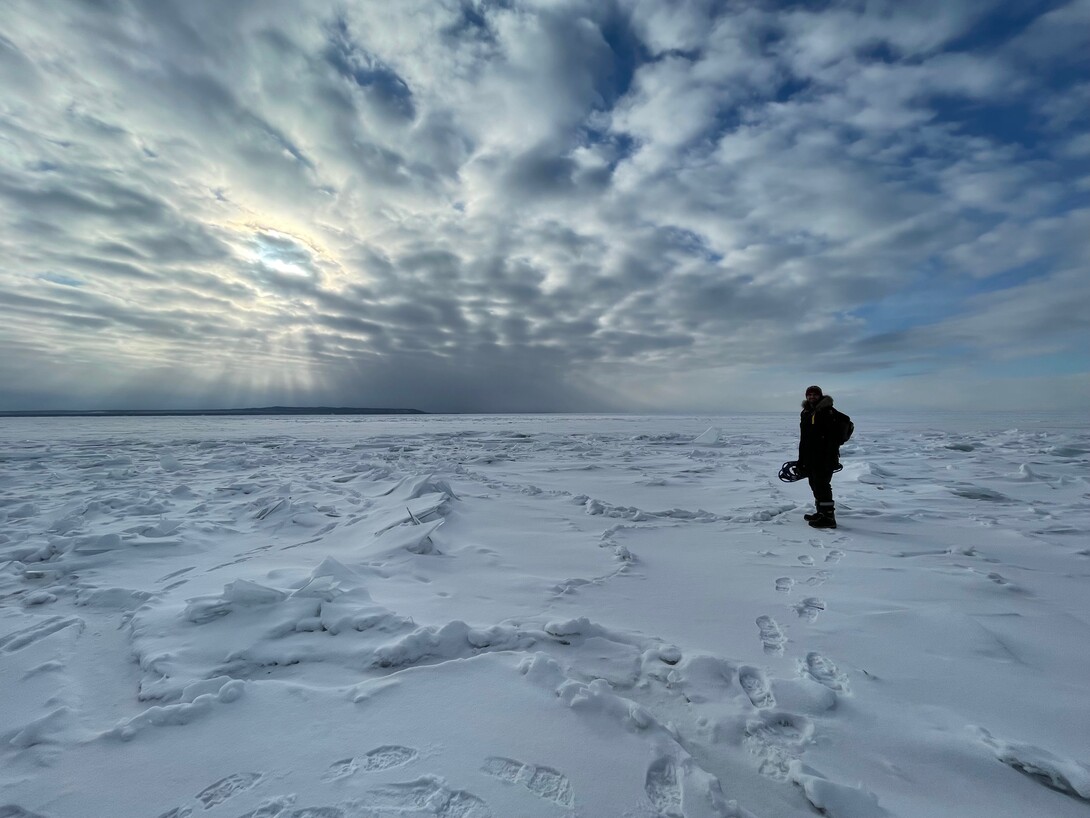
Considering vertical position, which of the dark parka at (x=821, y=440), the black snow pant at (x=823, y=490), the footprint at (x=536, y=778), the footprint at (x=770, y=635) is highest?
the dark parka at (x=821, y=440)

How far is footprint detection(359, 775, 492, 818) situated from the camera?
149cm

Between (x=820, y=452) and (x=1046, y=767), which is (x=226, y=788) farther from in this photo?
(x=820, y=452)

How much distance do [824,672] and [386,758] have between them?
212cm

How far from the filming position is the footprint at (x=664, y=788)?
1538 mm

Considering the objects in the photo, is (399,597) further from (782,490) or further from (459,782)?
(782,490)

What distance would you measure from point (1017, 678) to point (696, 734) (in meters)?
1.73

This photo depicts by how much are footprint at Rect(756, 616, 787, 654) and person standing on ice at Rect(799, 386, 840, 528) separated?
2.86 metres

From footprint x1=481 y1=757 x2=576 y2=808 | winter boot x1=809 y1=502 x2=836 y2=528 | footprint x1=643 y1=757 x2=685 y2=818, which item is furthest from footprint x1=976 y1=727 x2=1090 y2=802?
winter boot x1=809 y1=502 x2=836 y2=528

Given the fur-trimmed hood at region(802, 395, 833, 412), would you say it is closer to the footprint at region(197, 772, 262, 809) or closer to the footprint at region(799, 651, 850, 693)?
the footprint at region(799, 651, 850, 693)

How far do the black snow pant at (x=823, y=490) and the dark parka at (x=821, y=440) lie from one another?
1.4 inches

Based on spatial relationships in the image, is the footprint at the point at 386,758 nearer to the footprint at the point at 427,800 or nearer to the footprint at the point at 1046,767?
the footprint at the point at 427,800

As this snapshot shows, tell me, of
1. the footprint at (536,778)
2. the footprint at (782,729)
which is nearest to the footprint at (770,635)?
the footprint at (782,729)

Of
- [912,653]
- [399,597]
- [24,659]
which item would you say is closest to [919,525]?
[912,653]

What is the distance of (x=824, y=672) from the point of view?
234cm
